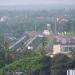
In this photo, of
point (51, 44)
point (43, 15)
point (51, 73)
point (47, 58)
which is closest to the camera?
point (51, 73)

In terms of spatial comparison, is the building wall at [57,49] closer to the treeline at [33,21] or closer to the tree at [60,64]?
the tree at [60,64]

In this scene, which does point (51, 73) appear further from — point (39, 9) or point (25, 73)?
point (39, 9)

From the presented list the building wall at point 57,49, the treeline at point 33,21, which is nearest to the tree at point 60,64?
the building wall at point 57,49

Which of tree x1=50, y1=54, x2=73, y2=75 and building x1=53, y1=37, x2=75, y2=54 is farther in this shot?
building x1=53, y1=37, x2=75, y2=54

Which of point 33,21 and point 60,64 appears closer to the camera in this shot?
point 60,64

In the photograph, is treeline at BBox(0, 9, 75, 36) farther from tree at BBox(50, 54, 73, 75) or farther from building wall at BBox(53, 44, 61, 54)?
tree at BBox(50, 54, 73, 75)

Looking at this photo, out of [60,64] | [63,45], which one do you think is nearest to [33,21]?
[63,45]

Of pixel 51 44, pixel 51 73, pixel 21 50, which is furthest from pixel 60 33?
pixel 51 73

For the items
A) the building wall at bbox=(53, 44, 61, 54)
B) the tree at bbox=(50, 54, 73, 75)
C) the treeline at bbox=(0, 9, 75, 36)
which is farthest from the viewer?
the treeline at bbox=(0, 9, 75, 36)

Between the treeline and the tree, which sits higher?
the treeline

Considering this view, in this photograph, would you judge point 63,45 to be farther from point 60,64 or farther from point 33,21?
point 33,21

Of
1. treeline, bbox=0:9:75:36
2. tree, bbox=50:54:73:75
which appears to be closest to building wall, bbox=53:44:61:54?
tree, bbox=50:54:73:75
